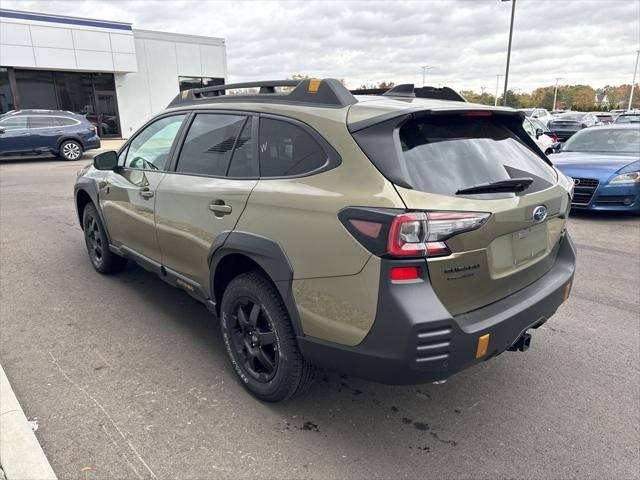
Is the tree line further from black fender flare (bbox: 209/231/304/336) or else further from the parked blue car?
black fender flare (bbox: 209/231/304/336)

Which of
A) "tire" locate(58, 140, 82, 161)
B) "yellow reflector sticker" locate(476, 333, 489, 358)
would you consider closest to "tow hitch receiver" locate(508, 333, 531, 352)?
"yellow reflector sticker" locate(476, 333, 489, 358)

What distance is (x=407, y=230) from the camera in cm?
206

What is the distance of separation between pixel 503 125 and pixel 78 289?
410cm

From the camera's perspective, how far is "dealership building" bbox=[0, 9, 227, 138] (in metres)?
21.9

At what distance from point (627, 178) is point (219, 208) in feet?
23.4

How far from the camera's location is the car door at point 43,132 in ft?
53.2

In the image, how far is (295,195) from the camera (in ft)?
8.09

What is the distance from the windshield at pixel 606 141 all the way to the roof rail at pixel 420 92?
6728mm

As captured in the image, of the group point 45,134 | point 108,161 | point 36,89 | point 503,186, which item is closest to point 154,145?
point 108,161

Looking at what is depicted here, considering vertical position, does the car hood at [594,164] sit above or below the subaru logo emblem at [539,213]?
below

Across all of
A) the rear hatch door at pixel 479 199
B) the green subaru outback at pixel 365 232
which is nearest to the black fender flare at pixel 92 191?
the green subaru outback at pixel 365 232

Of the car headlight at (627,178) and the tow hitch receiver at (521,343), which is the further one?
the car headlight at (627,178)

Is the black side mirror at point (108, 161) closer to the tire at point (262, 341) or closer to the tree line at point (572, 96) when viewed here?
the tire at point (262, 341)

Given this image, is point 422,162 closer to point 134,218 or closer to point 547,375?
point 547,375
